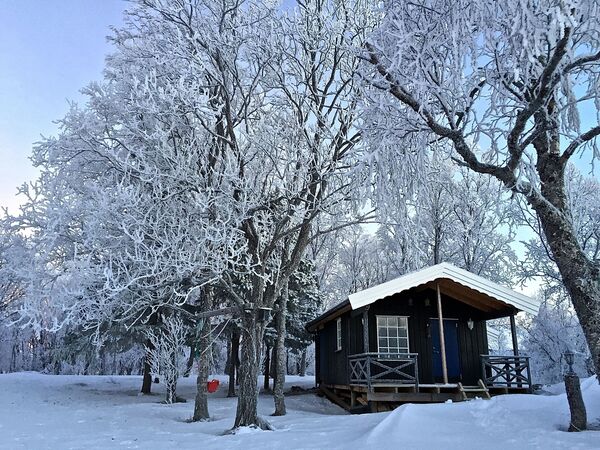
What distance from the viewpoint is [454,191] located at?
21.5m

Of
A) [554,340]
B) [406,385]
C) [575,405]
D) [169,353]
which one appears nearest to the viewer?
[575,405]

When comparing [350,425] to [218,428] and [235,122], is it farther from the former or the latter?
[235,122]

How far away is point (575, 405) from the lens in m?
5.45

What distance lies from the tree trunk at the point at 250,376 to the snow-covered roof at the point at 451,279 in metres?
3.71

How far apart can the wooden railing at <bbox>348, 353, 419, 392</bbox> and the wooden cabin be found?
0.09 feet

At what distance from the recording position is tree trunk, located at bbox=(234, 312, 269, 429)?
8938 millimetres

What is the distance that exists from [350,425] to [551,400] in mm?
3082

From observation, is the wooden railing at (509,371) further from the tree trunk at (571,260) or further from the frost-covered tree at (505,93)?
the frost-covered tree at (505,93)

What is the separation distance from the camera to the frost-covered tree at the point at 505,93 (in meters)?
4.02

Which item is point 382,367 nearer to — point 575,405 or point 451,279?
point 451,279

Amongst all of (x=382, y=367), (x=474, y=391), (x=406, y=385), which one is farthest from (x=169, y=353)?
(x=474, y=391)

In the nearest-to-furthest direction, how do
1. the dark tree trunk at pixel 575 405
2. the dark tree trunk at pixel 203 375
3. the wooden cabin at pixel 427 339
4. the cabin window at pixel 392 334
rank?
the dark tree trunk at pixel 575 405, the dark tree trunk at pixel 203 375, the wooden cabin at pixel 427 339, the cabin window at pixel 392 334

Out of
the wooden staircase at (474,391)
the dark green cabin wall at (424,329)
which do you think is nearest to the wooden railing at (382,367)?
the dark green cabin wall at (424,329)

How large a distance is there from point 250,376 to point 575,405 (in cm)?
571
